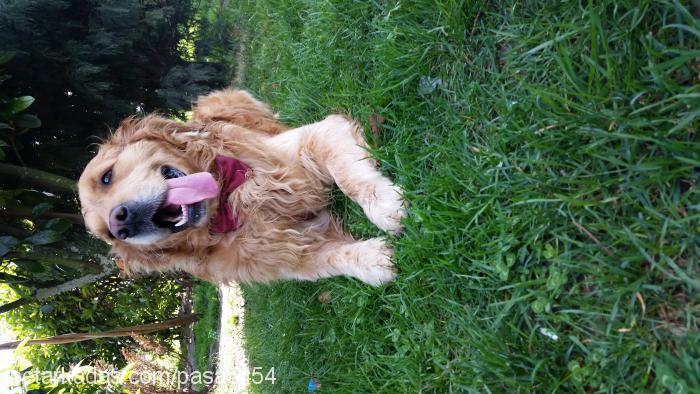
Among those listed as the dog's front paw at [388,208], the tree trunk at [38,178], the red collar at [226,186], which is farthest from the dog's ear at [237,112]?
the tree trunk at [38,178]

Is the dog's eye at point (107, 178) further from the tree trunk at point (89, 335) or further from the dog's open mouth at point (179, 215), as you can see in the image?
the tree trunk at point (89, 335)

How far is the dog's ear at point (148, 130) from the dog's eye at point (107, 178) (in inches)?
8.7

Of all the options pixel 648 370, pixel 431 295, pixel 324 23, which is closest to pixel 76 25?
pixel 324 23

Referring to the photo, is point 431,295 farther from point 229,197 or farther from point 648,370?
point 229,197

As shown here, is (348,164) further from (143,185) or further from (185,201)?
(143,185)

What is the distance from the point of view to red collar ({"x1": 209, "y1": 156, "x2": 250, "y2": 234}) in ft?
9.50

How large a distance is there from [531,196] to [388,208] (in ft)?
2.76

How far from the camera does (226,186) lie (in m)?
2.96

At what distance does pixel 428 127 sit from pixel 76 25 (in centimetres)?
366

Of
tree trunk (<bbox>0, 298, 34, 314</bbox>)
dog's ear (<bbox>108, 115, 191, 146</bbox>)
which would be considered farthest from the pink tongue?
tree trunk (<bbox>0, 298, 34, 314</bbox>)

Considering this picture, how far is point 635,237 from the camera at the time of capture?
1.49 meters

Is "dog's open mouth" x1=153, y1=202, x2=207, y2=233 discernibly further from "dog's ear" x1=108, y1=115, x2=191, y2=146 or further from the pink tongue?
"dog's ear" x1=108, y1=115, x2=191, y2=146

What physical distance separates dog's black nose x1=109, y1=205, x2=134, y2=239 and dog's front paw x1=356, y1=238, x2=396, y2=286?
4.20ft

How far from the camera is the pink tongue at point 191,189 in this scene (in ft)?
8.86
